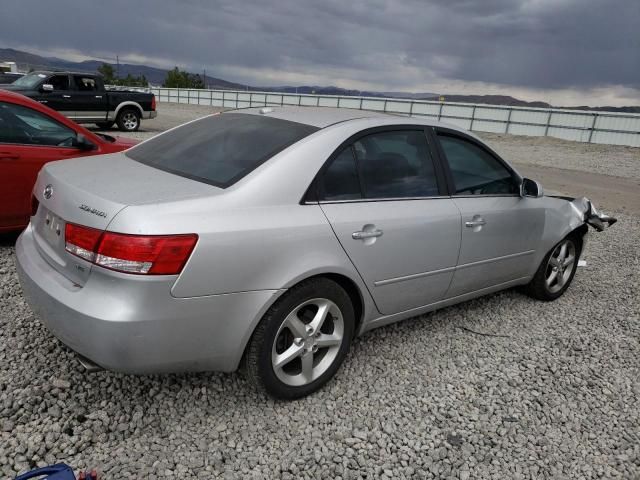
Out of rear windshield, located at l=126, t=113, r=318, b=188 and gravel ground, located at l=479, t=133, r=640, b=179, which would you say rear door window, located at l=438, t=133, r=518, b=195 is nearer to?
rear windshield, located at l=126, t=113, r=318, b=188

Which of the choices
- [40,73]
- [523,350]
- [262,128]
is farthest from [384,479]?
[40,73]

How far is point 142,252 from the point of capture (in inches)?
83.4

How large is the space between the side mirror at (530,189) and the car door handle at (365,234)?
63.1 inches

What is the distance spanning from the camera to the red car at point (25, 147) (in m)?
4.44

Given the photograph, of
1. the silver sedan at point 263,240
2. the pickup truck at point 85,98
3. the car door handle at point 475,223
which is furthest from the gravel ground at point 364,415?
the pickup truck at point 85,98

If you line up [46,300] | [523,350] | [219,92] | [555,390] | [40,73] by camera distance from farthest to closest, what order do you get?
[219,92], [40,73], [523,350], [555,390], [46,300]

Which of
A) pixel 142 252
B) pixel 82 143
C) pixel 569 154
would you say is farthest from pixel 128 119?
pixel 569 154

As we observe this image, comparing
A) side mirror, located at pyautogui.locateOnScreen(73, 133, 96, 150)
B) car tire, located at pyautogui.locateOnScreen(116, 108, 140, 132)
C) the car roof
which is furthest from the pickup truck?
the car roof

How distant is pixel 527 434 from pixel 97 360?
2.18 metres

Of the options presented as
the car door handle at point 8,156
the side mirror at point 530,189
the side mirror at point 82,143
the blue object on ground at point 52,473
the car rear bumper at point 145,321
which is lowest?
the blue object on ground at point 52,473

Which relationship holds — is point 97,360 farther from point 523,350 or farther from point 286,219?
point 523,350

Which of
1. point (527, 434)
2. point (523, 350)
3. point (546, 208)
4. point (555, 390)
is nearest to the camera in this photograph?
point (527, 434)

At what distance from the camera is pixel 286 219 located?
2.47 meters

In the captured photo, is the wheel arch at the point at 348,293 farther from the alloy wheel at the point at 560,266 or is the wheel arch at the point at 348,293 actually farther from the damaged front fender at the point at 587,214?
the damaged front fender at the point at 587,214
